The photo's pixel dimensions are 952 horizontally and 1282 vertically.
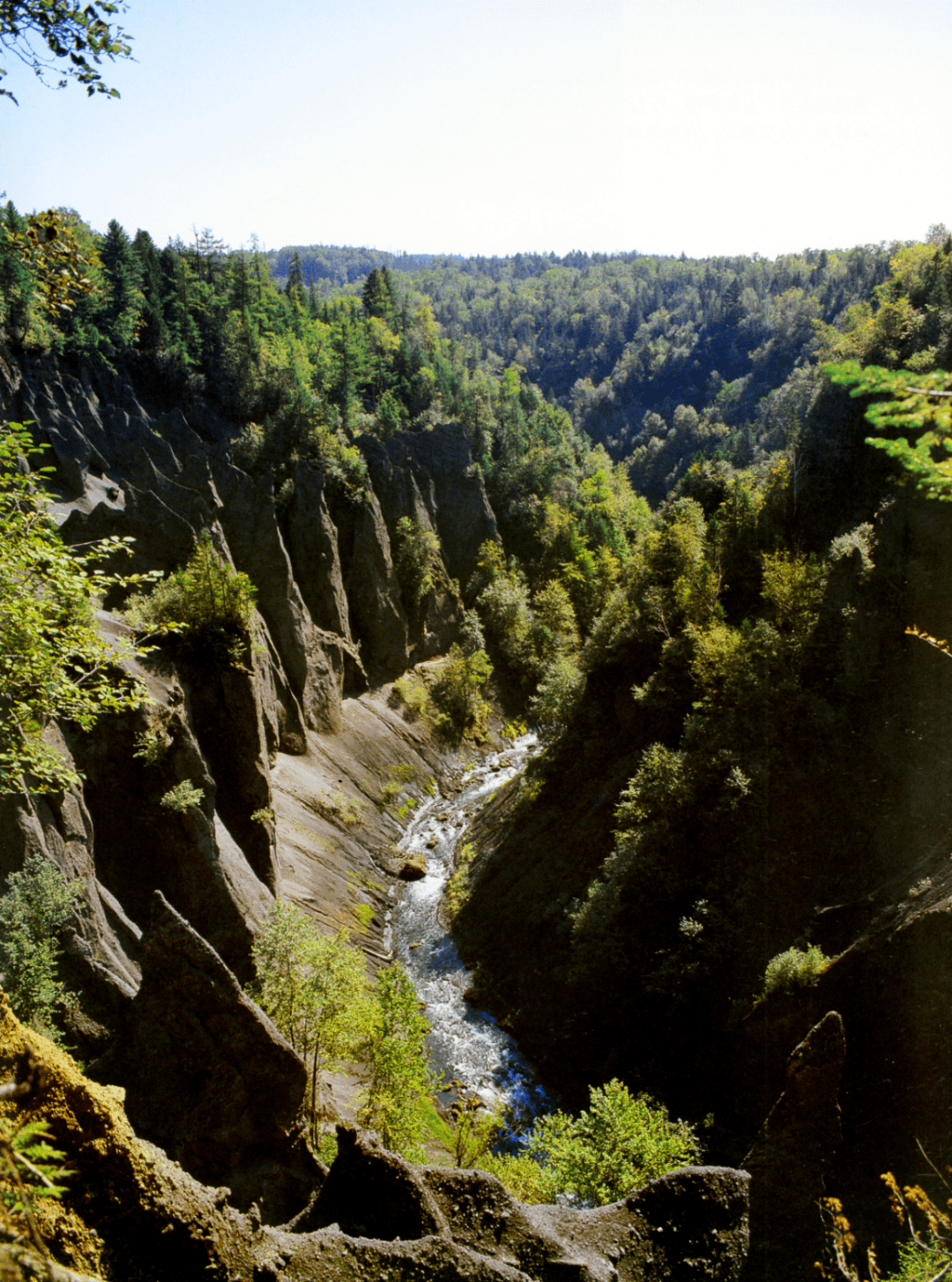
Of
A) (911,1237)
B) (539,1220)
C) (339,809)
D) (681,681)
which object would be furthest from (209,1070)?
(339,809)

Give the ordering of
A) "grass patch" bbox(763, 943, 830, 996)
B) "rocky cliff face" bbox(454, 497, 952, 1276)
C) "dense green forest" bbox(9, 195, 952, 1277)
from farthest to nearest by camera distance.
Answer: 1. "dense green forest" bbox(9, 195, 952, 1277)
2. "grass patch" bbox(763, 943, 830, 996)
3. "rocky cliff face" bbox(454, 497, 952, 1276)

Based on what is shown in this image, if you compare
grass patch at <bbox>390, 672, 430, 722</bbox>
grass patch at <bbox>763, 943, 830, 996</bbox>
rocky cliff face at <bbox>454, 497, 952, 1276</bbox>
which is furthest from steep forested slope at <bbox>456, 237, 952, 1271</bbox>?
grass patch at <bbox>390, 672, 430, 722</bbox>

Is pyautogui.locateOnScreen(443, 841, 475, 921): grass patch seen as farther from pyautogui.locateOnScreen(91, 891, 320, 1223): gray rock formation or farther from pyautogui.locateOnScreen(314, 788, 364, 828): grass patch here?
pyautogui.locateOnScreen(91, 891, 320, 1223): gray rock formation

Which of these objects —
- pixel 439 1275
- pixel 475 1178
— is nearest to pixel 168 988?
pixel 475 1178

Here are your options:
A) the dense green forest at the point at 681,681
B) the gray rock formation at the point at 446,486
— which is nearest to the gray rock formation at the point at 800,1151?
the dense green forest at the point at 681,681

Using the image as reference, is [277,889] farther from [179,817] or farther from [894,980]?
[894,980]
